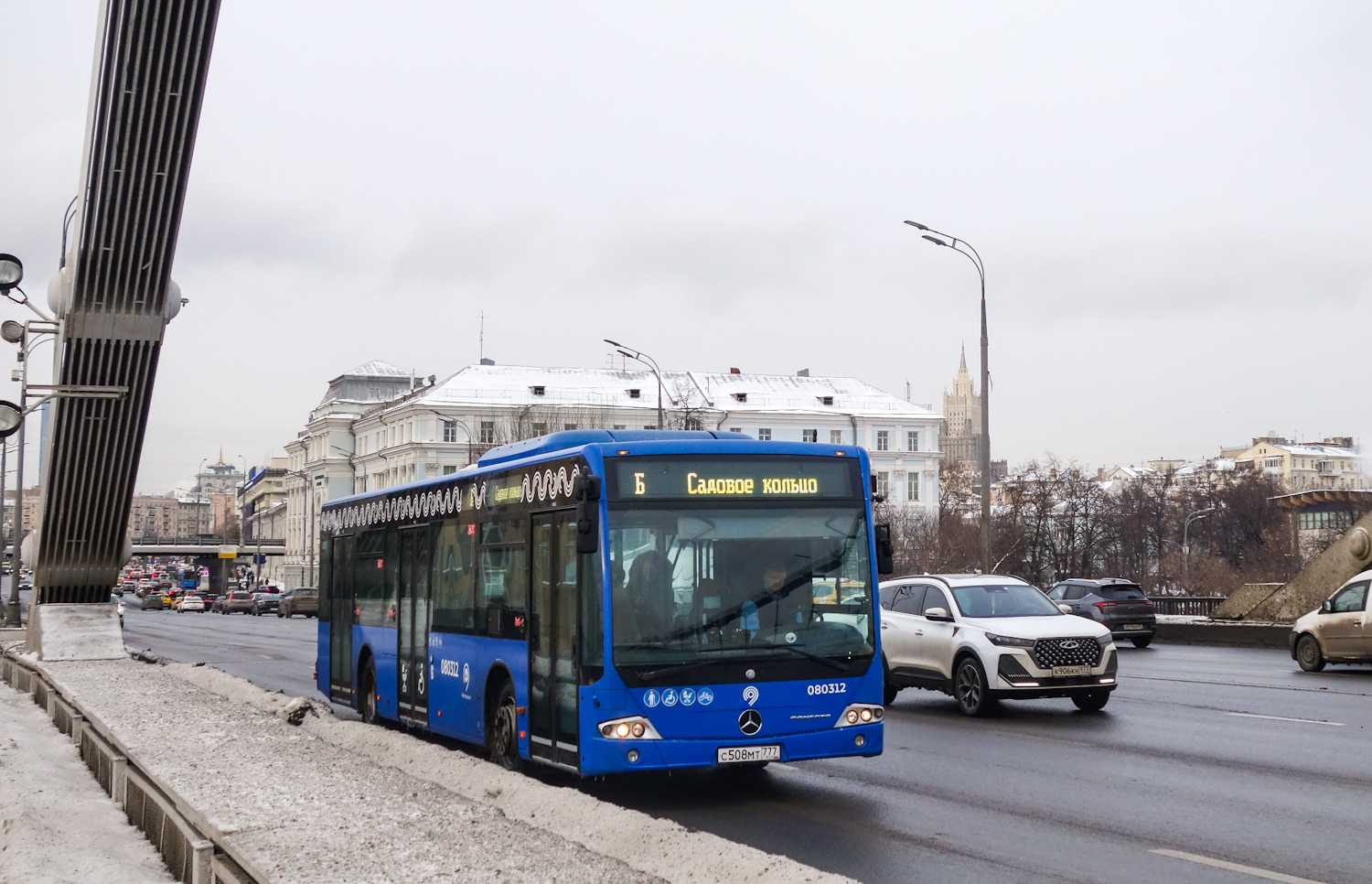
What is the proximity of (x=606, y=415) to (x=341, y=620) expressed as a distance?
84.7 m

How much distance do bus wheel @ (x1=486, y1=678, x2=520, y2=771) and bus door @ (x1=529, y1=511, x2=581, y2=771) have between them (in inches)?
19.2

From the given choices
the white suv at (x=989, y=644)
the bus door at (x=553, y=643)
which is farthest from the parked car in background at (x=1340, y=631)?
the bus door at (x=553, y=643)

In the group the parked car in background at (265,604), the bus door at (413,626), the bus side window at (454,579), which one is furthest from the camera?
the parked car in background at (265,604)

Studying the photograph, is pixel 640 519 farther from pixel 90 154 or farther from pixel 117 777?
pixel 90 154

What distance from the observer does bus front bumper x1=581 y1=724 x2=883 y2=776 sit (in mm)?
10117

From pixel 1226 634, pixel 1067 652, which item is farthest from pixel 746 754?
pixel 1226 634

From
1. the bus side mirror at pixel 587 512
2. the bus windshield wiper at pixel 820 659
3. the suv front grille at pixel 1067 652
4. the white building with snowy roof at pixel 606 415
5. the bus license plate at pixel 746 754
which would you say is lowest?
the bus license plate at pixel 746 754

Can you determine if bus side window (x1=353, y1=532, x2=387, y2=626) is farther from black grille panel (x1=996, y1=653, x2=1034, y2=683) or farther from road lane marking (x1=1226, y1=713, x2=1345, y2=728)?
road lane marking (x1=1226, y1=713, x2=1345, y2=728)

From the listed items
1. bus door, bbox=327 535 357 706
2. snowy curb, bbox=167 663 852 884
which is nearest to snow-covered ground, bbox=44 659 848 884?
snowy curb, bbox=167 663 852 884

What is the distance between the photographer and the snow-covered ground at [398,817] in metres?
7.14

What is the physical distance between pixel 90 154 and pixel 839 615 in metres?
12.5

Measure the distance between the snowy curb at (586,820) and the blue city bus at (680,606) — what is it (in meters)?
0.68

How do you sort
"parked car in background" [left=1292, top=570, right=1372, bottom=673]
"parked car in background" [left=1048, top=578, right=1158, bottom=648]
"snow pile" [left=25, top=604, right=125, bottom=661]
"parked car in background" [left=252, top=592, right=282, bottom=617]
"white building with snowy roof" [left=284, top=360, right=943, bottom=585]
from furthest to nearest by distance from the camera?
"white building with snowy roof" [left=284, top=360, right=943, bottom=585]
"parked car in background" [left=252, top=592, right=282, bottom=617]
"parked car in background" [left=1048, top=578, right=1158, bottom=648]
"snow pile" [left=25, top=604, right=125, bottom=661]
"parked car in background" [left=1292, top=570, right=1372, bottom=673]

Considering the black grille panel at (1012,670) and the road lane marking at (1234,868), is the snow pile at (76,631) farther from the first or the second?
the road lane marking at (1234,868)
